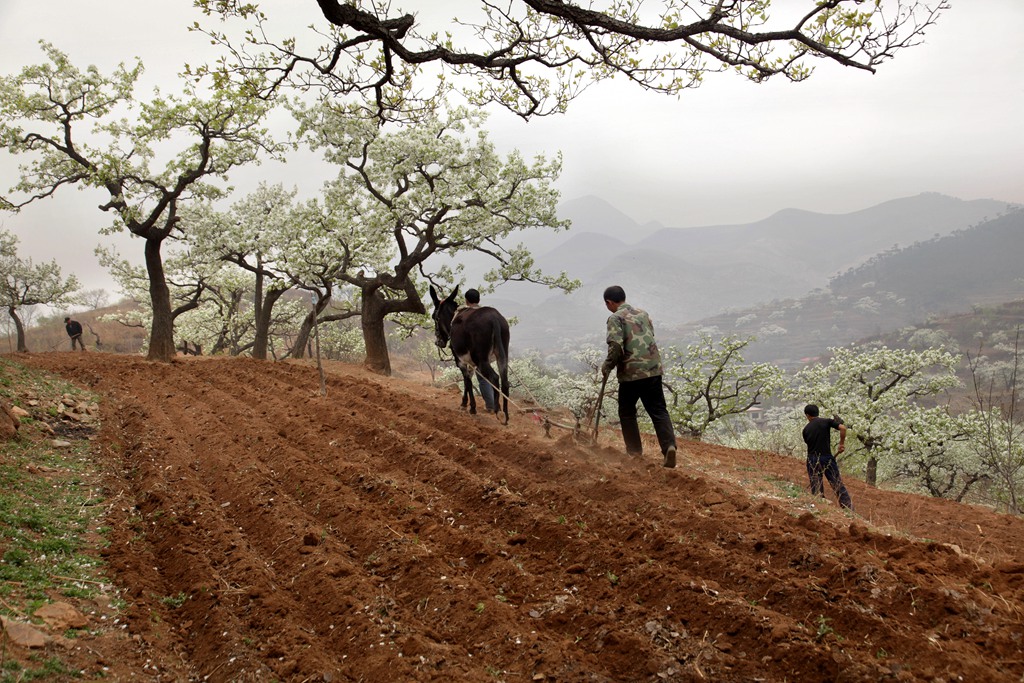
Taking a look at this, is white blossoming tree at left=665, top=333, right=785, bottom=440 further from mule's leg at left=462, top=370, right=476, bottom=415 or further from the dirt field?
the dirt field

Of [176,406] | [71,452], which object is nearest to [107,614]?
[71,452]

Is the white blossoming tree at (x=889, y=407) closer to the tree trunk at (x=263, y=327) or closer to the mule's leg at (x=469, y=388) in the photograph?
the mule's leg at (x=469, y=388)

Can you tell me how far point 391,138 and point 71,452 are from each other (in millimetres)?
14823

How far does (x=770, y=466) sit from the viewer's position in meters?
12.2

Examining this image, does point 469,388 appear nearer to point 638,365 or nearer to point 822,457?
point 638,365

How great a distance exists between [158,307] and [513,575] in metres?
19.6

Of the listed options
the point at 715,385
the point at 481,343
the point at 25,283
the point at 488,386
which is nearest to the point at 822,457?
the point at 488,386

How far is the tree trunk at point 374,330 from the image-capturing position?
23.7m

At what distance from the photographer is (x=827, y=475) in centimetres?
1055

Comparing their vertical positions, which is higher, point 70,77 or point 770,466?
point 70,77

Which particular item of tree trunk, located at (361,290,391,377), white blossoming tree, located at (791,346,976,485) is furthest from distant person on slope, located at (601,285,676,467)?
tree trunk, located at (361,290,391,377)

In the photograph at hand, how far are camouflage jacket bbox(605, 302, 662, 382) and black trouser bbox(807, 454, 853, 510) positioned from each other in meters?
3.62

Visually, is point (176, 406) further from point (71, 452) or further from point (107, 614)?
point (107, 614)

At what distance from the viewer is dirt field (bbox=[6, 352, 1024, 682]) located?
14.1 feet
